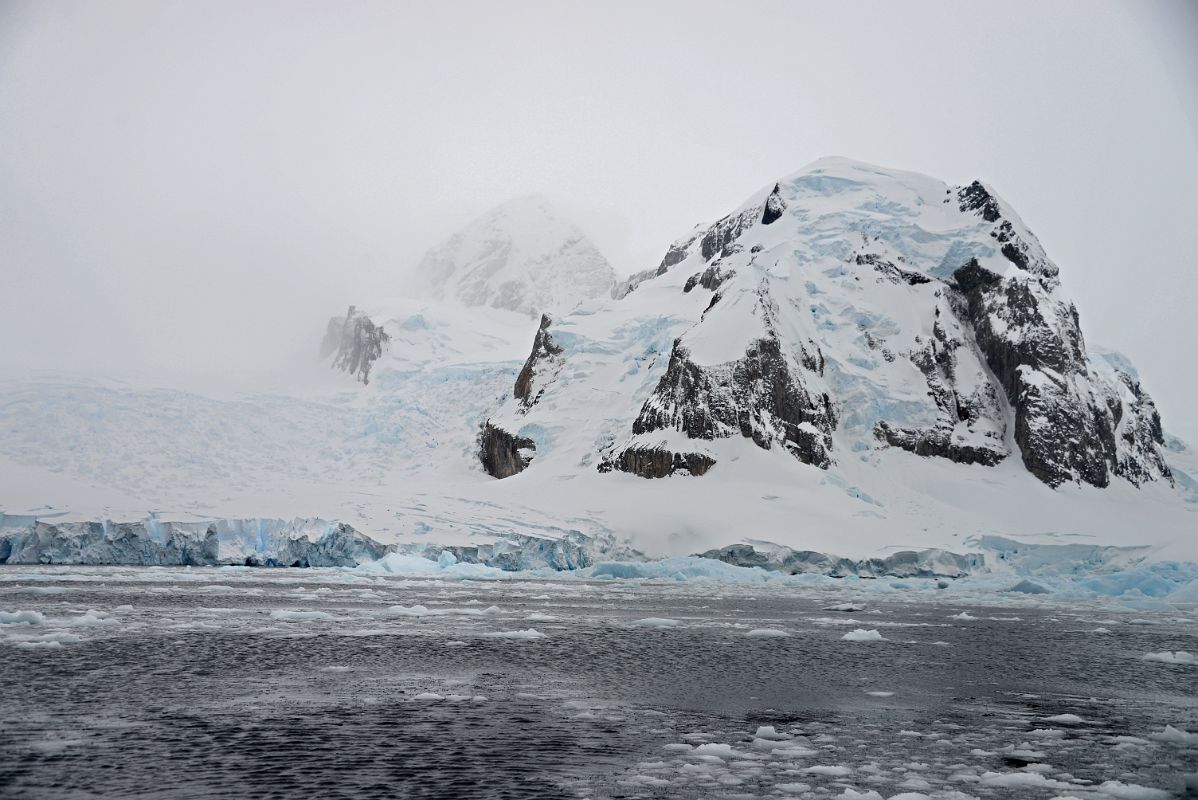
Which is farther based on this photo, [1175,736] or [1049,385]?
[1049,385]

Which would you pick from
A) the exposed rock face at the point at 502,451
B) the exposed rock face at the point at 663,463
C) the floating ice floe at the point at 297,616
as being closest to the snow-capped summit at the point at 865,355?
the exposed rock face at the point at 663,463

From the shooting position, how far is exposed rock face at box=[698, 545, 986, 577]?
68000 millimetres

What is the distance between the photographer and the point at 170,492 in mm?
60938

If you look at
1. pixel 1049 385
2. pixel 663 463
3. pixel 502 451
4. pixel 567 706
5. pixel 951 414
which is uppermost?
pixel 1049 385

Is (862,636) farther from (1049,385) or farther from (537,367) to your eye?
(1049,385)

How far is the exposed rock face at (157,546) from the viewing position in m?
50.1

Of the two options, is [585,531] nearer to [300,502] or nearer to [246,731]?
[300,502]

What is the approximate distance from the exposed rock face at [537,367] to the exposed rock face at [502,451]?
498 cm

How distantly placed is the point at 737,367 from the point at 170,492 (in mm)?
49888

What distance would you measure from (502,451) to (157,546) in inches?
1863

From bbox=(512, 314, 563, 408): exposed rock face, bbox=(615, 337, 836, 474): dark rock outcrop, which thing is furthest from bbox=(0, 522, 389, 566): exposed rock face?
bbox=(512, 314, 563, 408): exposed rock face

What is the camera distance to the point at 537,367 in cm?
10456

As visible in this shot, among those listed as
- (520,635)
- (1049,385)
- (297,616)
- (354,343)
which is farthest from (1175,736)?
(354,343)

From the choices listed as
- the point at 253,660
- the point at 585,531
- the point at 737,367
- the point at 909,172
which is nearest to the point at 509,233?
the point at 909,172
